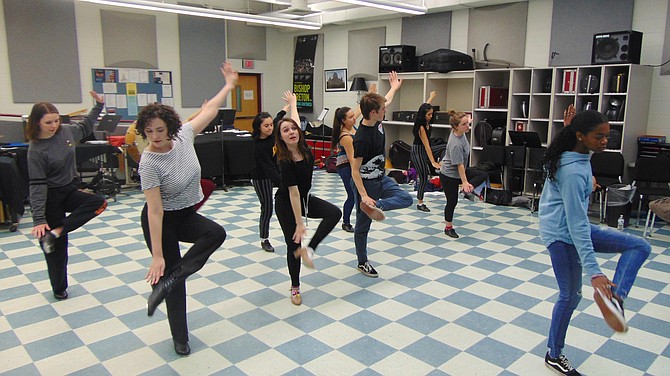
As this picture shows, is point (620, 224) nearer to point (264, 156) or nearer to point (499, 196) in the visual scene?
point (499, 196)

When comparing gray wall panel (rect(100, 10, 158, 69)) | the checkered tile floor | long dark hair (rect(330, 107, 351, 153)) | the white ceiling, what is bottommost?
the checkered tile floor

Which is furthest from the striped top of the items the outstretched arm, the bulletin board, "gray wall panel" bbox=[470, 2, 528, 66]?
the bulletin board

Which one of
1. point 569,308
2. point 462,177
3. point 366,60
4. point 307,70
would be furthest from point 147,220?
point 307,70

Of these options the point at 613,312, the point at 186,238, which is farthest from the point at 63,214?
the point at 613,312

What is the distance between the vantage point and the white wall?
702 centimetres

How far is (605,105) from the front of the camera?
7.00m

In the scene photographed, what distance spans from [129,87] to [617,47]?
8.60 metres

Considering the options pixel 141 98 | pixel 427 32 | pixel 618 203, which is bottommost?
pixel 618 203

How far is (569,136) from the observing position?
8.61ft

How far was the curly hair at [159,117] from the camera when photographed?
2729 millimetres

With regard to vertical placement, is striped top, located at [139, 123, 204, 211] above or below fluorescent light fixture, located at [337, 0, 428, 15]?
below

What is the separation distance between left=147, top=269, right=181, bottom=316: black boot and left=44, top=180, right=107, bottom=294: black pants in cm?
138

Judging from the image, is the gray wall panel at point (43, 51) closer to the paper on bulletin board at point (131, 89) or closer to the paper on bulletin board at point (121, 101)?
the paper on bulletin board at point (121, 101)

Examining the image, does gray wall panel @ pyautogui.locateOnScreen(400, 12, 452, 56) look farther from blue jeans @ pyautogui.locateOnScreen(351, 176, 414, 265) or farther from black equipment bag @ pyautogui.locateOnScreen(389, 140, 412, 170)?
blue jeans @ pyautogui.locateOnScreen(351, 176, 414, 265)
